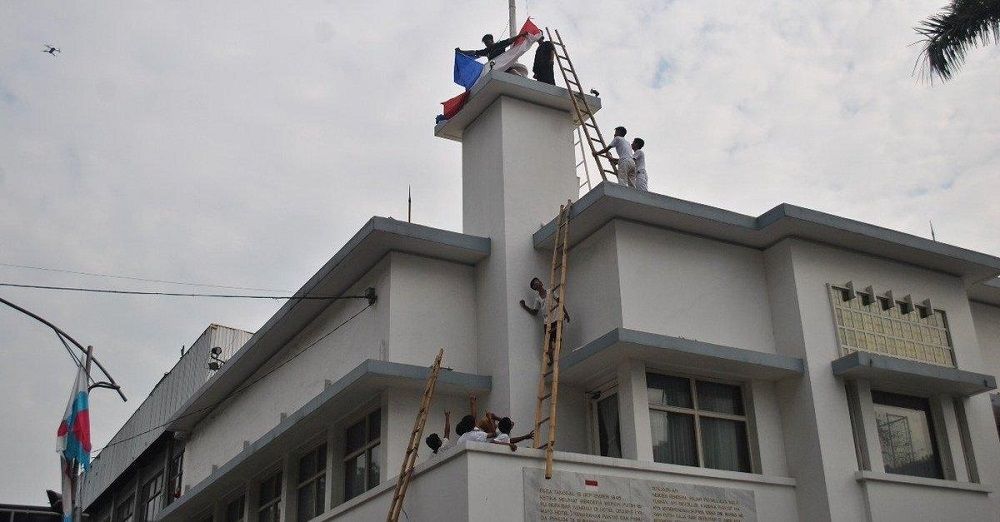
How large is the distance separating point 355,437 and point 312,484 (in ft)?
6.74

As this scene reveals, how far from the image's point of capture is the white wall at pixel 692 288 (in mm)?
17891

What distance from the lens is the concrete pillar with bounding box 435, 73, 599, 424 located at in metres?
18.6

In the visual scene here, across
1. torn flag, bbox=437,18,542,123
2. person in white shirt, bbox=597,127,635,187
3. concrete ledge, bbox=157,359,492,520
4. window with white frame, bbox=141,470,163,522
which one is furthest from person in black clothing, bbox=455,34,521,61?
window with white frame, bbox=141,470,163,522

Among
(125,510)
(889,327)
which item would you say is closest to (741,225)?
(889,327)

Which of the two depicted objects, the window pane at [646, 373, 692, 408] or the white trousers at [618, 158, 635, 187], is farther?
the white trousers at [618, 158, 635, 187]

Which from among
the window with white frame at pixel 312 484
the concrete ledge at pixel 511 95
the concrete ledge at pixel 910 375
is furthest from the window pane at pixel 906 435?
the window with white frame at pixel 312 484

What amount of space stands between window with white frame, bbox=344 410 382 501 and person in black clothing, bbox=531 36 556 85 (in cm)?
766

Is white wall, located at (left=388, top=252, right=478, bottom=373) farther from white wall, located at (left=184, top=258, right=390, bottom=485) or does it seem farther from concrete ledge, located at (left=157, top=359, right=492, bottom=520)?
concrete ledge, located at (left=157, top=359, right=492, bottom=520)

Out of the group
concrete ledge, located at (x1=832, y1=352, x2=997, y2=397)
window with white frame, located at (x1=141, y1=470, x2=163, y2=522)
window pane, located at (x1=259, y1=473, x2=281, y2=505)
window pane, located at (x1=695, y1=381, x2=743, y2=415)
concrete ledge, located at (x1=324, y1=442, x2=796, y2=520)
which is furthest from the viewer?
window with white frame, located at (x1=141, y1=470, x2=163, y2=522)

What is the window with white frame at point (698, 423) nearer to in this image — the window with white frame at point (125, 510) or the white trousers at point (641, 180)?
the white trousers at point (641, 180)

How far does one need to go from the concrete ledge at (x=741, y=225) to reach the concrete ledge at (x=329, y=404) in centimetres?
297

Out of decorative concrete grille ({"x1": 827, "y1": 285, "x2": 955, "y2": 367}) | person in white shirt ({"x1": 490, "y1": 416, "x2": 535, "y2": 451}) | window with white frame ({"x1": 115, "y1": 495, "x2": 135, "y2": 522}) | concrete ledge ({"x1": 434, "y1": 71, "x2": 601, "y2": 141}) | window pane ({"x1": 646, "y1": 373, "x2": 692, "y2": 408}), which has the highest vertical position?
concrete ledge ({"x1": 434, "y1": 71, "x2": 601, "y2": 141})

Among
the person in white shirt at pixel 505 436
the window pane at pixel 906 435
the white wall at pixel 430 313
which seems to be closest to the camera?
the person in white shirt at pixel 505 436

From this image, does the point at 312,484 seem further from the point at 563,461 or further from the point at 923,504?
the point at 923,504
